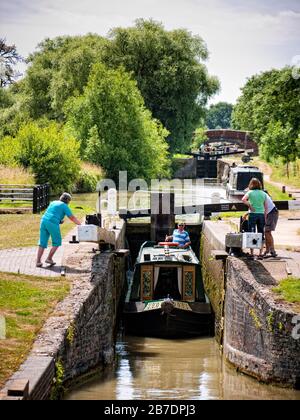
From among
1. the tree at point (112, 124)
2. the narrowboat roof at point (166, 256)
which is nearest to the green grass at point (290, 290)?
the narrowboat roof at point (166, 256)

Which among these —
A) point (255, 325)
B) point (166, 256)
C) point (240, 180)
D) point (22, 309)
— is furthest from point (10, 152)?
point (22, 309)

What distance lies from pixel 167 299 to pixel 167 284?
2.02 meters

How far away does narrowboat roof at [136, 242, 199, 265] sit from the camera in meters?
21.5

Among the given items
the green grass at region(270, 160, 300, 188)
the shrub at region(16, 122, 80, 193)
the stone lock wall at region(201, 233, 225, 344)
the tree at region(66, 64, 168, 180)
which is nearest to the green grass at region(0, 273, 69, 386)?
the stone lock wall at region(201, 233, 225, 344)

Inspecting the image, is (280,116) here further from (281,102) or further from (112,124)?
(112,124)

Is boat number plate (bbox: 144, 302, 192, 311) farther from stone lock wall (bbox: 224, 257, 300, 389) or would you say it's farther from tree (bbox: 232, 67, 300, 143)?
tree (bbox: 232, 67, 300, 143)

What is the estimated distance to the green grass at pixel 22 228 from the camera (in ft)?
77.6

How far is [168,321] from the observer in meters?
19.9

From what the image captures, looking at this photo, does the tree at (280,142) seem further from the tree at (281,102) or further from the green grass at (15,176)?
the green grass at (15,176)

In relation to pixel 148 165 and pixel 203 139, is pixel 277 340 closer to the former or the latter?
pixel 148 165

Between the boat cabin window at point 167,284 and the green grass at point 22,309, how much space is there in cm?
469

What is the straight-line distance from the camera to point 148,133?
56250 millimetres

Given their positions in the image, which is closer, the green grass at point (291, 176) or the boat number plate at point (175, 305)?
the boat number plate at point (175, 305)

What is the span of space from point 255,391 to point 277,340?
0.98m
